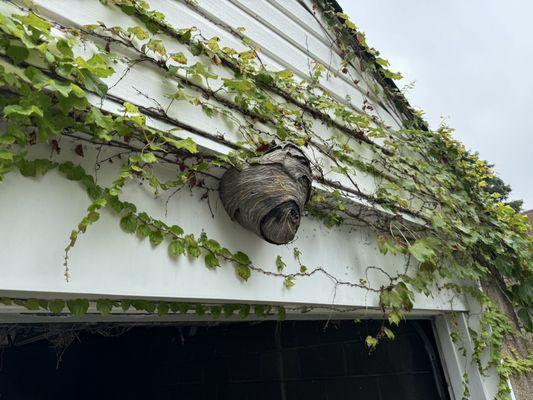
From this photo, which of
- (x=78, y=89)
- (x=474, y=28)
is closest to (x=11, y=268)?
(x=78, y=89)

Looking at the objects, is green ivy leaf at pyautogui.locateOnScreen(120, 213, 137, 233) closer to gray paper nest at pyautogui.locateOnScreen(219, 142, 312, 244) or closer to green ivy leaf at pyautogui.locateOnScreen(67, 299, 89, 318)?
green ivy leaf at pyautogui.locateOnScreen(67, 299, 89, 318)

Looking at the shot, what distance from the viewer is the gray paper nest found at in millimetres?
1249

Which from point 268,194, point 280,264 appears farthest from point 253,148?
point 280,264

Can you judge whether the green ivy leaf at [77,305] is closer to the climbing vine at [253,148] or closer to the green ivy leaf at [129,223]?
the climbing vine at [253,148]

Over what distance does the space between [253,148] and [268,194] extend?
240 mm

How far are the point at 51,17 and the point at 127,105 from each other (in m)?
0.36

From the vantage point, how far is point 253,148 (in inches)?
54.9

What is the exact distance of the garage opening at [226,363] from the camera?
2.48 meters

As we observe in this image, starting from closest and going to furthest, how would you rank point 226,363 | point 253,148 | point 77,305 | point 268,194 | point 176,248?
point 77,305 → point 176,248 → point 268,194 → point 253,148 → point 226,363

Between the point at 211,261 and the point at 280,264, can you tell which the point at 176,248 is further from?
the point at 280,264

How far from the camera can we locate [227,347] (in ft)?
11.4

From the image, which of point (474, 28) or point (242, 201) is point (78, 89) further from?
point (474, 28)

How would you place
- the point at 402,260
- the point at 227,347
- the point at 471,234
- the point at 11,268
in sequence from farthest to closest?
the point at 227,347 → the point at 471,234 → the point at 402,260 → the point at 11,268

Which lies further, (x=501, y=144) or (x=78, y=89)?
(x=501, y=144)
